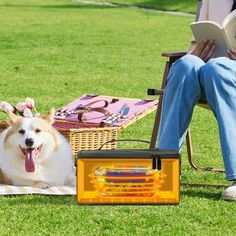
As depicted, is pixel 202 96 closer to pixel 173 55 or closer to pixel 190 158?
pixel 173 55

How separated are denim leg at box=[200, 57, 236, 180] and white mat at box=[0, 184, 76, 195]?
842mm

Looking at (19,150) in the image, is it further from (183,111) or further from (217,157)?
(217,157)

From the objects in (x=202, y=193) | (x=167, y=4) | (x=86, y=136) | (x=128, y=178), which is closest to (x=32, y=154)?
(x=86, y=136)

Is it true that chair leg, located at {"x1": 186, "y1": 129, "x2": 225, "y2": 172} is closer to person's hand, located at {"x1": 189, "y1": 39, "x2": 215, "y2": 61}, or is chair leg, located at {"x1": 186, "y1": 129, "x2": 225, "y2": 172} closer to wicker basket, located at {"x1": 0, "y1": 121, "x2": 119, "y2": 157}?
wicker basket, located at {"x1": 0, "y1": 121, "x2": 119, "y2": 157}

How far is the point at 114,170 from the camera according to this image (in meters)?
3.99

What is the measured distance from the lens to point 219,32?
4.61m

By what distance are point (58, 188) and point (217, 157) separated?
1.43 m

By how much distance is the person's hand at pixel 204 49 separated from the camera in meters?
4.68

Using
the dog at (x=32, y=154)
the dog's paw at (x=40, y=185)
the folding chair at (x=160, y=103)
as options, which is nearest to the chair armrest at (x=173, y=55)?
the folding chair at (x=160, y=103)

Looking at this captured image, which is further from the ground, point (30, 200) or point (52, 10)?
point (30, 200)

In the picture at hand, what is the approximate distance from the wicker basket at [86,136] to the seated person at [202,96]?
0.76 metres

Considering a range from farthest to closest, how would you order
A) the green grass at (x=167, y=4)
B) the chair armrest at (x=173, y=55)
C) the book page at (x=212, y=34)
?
the green grass at (x=167, y=4) < the chair armrest at (x=173, y=55) < the book page at (x=212, y=34)

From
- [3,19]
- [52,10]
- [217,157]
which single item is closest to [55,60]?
[217,157]

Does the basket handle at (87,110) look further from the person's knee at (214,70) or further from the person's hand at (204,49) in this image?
the person's knee at (214,70)
